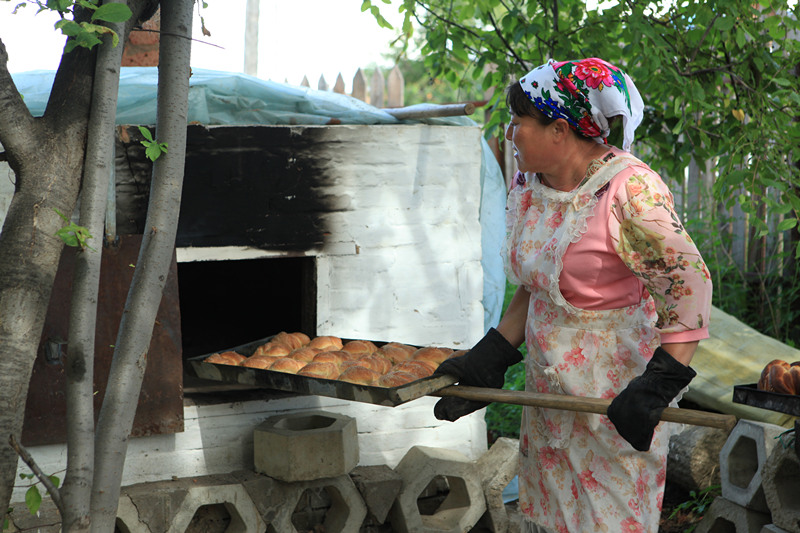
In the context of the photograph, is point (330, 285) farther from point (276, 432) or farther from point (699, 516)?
point (699, 516)

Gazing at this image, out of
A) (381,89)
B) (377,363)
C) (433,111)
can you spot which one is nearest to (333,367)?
(377,363)

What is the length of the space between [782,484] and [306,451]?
187 cm

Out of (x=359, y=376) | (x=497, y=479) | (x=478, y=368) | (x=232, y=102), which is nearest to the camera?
(x=478, y=368)

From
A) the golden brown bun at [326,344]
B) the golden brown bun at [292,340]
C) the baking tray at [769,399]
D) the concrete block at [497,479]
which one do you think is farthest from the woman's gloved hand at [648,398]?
the concrete block at [497,479]

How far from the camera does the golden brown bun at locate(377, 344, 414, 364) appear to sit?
2961mm

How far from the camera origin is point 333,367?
282 centimetres

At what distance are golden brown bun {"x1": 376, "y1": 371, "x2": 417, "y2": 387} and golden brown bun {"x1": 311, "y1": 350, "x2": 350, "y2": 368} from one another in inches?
11.4

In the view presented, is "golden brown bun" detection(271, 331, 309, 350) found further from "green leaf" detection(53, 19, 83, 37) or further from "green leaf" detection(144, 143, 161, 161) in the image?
"green leaf" detection(53, 19, 83, 37)

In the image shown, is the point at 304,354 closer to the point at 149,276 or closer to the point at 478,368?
Answer: the point at 478,368

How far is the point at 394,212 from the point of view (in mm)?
3746

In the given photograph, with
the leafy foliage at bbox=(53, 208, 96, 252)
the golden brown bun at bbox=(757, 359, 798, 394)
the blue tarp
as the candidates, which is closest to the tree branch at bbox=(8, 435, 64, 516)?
the leafy foliage at bbox=(53, 208, 96, 252)

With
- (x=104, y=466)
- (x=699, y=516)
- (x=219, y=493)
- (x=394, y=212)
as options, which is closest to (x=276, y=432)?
(x=219, y=493)

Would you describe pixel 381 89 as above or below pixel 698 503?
above

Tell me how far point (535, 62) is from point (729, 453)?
2233 mm
